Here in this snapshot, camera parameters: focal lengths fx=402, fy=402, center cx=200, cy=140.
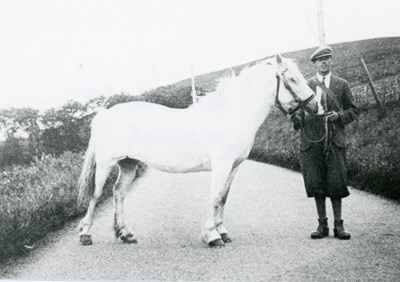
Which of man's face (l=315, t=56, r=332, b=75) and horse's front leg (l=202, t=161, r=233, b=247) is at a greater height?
man's face (l=315, t=56, r=332, b=75)

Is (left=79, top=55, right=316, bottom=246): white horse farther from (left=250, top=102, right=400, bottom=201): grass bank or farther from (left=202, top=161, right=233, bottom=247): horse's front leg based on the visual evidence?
(left=250, top=102, right=400, bottom=201): grass bank

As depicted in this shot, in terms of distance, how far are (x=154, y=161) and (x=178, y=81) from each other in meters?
0.87

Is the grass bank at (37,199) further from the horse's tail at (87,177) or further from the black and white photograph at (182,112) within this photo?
the horse's tail at (87,177)

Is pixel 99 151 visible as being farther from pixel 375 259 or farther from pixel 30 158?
pixel 375 259

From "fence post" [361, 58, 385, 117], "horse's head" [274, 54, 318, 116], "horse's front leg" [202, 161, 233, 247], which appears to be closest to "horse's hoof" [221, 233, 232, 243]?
"horse's front leg" [202, 161, 233, 247]

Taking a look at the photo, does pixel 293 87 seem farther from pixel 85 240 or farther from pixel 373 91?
pixel 85 240

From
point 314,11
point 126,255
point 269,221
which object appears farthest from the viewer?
point 269,221

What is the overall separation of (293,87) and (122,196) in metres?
2.14

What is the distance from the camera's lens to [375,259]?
3359 millimetres

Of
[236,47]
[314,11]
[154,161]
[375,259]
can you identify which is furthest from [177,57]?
[375,259]

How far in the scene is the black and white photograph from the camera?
394 centimetres

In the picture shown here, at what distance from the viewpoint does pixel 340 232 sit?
3.98 metres

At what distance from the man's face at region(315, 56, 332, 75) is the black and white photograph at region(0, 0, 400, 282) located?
0.01 m

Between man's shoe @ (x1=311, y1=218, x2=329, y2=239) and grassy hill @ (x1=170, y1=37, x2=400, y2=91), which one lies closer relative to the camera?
man's shoe @ (x1=311, y1=218, x2=329, y2=239)
